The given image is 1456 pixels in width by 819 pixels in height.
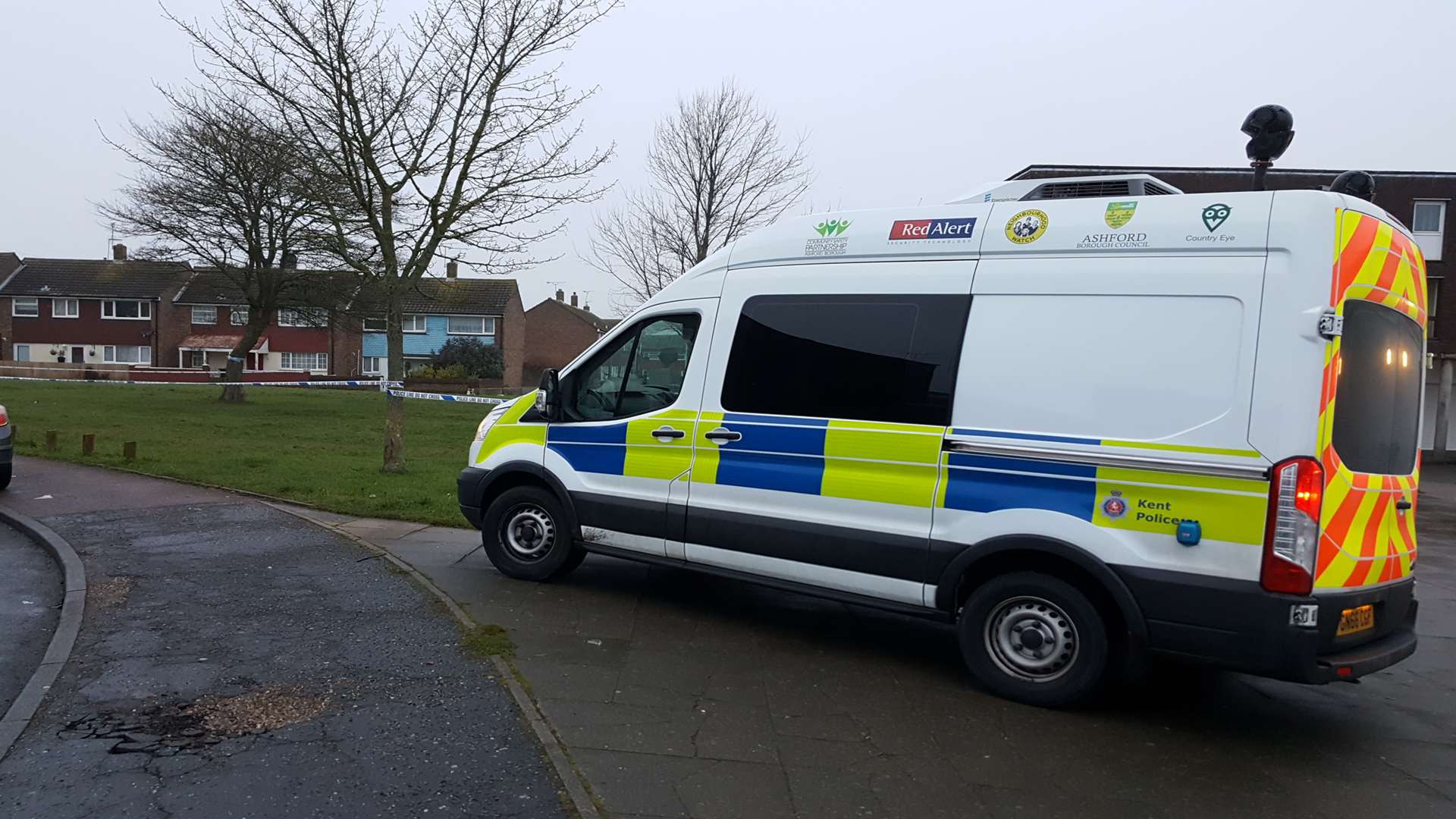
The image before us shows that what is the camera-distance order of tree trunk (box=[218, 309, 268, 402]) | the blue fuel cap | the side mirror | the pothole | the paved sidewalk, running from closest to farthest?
the paved sidewalk
the pothole
the blue fuel cap
the side mirror
tree trunk (box=[218, 309, 268, 402])

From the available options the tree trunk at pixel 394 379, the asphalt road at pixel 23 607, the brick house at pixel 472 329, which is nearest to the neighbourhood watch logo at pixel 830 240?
the asphalt road at pixel 23 607

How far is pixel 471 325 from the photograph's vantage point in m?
62.0

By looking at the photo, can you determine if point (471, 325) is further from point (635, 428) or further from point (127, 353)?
point (635, 428)

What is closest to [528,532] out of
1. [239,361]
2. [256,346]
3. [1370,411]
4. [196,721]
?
[196,721]

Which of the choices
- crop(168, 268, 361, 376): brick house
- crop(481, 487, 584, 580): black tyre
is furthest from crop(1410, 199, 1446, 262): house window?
crop(168, 268, 361, 376): brick house

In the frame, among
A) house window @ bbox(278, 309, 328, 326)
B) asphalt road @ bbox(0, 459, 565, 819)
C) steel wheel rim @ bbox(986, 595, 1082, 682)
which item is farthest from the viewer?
house window @ bbox(278, 309, 328, 326)

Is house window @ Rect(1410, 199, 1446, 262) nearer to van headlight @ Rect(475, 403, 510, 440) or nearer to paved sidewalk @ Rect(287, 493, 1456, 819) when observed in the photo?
paved sidewalk @ Rect(287, 493, 1456, 819)

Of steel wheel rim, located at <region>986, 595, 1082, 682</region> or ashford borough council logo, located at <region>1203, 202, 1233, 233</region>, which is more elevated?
ashford borough council logo, located at <region>1203, 202, 1233, 233</region>

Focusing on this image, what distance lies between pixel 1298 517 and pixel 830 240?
2.87 meters

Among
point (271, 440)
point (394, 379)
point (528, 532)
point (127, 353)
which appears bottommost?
point (271, 440)

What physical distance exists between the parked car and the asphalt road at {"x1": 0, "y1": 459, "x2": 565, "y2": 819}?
431cm

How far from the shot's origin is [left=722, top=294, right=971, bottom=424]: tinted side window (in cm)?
539

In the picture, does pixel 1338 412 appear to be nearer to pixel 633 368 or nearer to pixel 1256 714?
pixel 1256 714

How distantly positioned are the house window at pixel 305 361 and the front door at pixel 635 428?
57.8 metres
